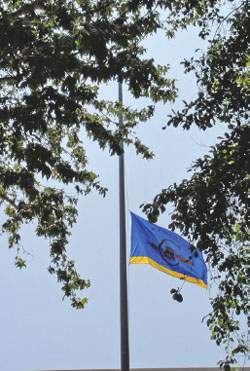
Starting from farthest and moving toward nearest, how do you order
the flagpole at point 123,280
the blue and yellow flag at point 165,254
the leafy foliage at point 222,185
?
1. the blue and yellow flag at point 165,254
2. the flagpole at point 123,280
3. the leafy foliage at point 222,185

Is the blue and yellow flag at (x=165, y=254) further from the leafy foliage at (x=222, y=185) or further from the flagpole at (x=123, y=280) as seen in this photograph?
the leafy foliage at (x=222, y=185)

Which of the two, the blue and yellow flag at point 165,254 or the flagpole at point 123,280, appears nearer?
the flagpole at point 123,280

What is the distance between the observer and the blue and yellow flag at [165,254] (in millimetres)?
14125

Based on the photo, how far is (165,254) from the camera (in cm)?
1411

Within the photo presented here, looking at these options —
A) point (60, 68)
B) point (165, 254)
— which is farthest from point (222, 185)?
point (165, 254)

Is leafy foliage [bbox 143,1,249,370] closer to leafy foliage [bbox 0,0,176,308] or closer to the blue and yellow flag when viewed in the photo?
leafy foliage [bbox 0,0,176,308]

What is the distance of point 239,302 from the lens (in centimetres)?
732

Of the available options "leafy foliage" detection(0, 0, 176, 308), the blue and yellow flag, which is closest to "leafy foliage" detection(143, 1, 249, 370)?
"leafy foliage" detection(0, 0, 176, 308)

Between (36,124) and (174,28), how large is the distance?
13.5 ft

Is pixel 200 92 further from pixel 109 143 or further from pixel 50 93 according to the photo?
pixel 109 143

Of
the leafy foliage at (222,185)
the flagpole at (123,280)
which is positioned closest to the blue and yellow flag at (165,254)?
the flagpole at (123,280)

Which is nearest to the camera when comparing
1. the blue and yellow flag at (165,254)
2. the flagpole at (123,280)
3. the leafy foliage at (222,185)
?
the leafy foliage at (222,185)

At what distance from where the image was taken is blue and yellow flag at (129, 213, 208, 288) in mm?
14125

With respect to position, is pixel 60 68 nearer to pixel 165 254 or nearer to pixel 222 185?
pixel 222 185
